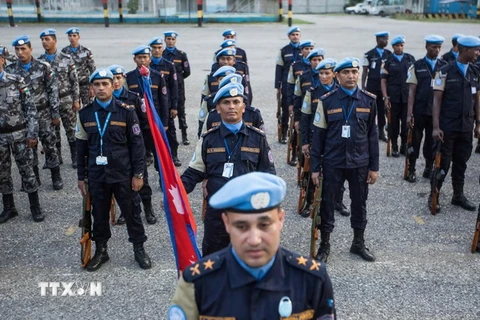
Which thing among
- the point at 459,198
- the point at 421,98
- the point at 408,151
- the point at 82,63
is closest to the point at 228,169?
the point at 459,198

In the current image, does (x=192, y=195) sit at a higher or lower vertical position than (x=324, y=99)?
lower

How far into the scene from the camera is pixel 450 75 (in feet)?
22.8

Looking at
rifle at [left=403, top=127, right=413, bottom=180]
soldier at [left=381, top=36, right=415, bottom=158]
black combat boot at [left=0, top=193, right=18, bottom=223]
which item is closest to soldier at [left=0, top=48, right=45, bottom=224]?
black combat boot at [left=0, top=193, right=18, bottom=223]

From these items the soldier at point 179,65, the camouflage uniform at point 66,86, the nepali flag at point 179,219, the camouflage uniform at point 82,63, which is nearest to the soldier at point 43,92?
the camouflage uniform at point 66,86

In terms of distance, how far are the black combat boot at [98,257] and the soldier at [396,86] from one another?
5.88 meters

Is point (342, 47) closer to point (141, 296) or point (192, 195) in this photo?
point (192, 195)

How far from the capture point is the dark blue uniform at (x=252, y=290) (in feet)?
7.59

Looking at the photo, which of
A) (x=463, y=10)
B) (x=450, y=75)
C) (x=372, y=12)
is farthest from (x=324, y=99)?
(x=372, y=12)

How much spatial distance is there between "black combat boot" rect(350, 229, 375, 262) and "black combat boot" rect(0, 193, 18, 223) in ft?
15.1

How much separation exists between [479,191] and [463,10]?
41673mm

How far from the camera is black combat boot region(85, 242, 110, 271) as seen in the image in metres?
5.71

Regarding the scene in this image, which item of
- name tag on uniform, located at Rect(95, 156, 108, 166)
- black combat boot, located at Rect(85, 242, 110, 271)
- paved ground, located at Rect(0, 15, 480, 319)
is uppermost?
name tag on uniform, located at Rect(95, 156, 108, 166)

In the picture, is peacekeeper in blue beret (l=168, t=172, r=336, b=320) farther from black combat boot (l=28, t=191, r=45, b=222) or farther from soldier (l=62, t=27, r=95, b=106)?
soldier (l=62, t=27, r=95, b=106)

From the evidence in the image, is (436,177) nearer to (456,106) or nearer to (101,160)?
(456,106)
